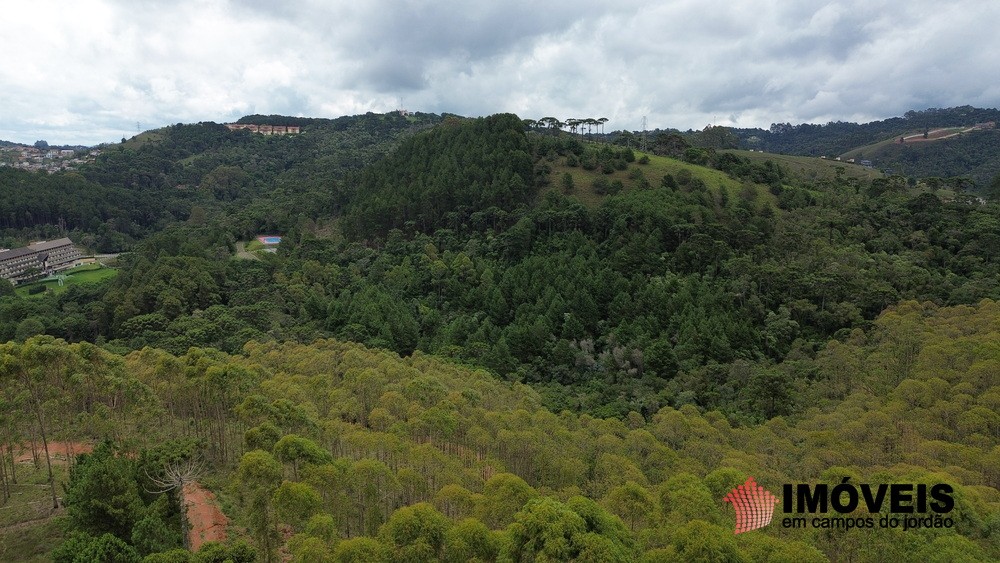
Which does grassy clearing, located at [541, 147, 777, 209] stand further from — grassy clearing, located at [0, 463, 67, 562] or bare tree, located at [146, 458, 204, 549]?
grassy clearing, located at [0, 463, 67, 562]

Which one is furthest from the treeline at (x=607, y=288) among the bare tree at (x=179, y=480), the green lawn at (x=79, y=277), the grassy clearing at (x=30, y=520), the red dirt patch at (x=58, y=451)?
the bare tree at (x=179, y=480)

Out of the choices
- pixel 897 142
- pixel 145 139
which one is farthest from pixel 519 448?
pixel 897 142

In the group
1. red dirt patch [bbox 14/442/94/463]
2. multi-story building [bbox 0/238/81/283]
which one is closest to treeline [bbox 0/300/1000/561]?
red dirt patch [bbox 14/442/94/463]

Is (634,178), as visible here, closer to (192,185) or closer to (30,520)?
(30,520)

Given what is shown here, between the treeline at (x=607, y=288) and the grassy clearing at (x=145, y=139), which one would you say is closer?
the treeline at (x=607, y=288)

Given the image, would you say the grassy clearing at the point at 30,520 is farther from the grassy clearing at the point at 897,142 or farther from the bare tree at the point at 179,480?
the grassy clearing at the point at 897,142

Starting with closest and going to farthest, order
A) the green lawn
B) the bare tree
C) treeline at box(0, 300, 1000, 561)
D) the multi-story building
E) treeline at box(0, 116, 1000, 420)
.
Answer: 1. treeline at box(0, 300, 1000, 561)
2. the bare tree
3. treeline at box(0, 116, 1000, 420)
4. the green lawn
5. the multi-story building

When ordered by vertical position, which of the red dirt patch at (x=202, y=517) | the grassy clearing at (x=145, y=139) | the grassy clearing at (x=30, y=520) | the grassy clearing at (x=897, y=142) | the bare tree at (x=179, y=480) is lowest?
the red dirt patch at (x=202, y=517)
